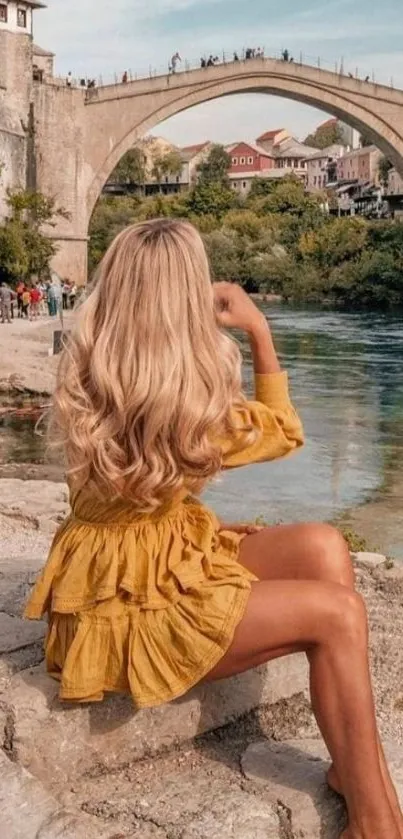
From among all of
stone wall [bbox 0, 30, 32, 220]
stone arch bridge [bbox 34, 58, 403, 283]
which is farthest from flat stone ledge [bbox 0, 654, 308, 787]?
stone arch bridge [bbox 34, 58, 403, 283]

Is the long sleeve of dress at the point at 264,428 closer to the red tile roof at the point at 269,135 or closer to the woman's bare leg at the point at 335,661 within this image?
the woman's bare leg at the point at 335,661

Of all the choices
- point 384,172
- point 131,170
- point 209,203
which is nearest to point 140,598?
point 209,203

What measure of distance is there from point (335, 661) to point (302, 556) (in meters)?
0.28

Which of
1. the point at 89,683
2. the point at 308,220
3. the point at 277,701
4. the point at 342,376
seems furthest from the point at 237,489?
the point at 308,220

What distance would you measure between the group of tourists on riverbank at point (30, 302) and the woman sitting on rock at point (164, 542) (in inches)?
556

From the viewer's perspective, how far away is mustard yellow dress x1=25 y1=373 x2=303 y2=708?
5.15ft

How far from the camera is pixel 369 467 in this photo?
7.71 metres

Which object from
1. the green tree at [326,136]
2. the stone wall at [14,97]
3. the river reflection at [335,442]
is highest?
the green tree at [326,136]

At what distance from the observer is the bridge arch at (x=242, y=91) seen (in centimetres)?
2756

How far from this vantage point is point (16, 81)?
958 inches

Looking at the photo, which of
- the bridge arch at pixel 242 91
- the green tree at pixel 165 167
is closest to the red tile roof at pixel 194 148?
the green tree at pixel 165 167

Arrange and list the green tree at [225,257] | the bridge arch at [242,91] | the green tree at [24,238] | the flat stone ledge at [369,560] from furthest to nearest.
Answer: the green tree at [225,257] → the bridge arch at [242,91] → the green tree at [24,238] → the flat stone ledge at [369,560]

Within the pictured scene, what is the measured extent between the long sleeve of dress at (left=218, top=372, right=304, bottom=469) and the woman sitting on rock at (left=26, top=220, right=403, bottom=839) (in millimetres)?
38

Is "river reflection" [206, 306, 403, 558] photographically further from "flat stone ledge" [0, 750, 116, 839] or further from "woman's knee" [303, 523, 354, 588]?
"flat stone ledge" [0, 750, 116, 839]
